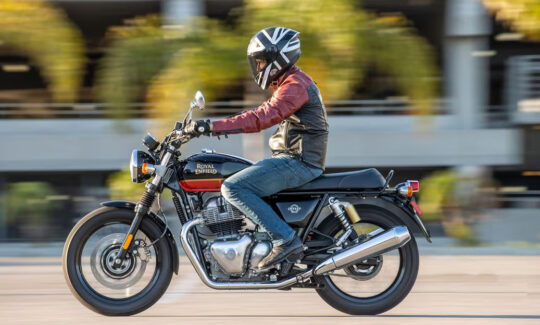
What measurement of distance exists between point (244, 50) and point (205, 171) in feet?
18.8

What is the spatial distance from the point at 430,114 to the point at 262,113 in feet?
22.5

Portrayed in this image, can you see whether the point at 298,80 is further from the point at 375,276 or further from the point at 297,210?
the point at 375,276

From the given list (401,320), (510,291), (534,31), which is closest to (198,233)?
(401,320)

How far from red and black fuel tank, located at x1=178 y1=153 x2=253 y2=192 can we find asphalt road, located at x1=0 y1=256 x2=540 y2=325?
91 centimetres

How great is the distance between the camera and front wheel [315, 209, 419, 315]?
20.6ft

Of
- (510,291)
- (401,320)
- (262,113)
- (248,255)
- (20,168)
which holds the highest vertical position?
(262,113)

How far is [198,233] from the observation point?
615 cm

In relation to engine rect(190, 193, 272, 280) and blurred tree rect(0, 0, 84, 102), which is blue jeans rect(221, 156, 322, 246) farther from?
blurred tree rect(0, 0, 84, 102)

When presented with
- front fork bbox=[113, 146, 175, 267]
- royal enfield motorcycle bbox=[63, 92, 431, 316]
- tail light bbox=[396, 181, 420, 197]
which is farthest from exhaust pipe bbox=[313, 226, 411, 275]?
front fork bbox=[113, 146, 175, 267]

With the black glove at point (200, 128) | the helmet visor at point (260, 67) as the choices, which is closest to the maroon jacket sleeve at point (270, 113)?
the black glove at point (200, 128)

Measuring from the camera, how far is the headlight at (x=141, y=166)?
614 cm

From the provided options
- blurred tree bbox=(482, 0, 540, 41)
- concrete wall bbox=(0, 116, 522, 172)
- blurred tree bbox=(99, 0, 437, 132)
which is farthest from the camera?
concrete wall bbox=(0, 116, 522, 172)

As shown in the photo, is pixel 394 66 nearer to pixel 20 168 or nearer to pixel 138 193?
pixel 138 193

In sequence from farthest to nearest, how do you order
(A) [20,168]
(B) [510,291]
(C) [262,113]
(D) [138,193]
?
(A) [20,168] → (D) [138,193] → (B) [510,291] → (C) [262,113]
